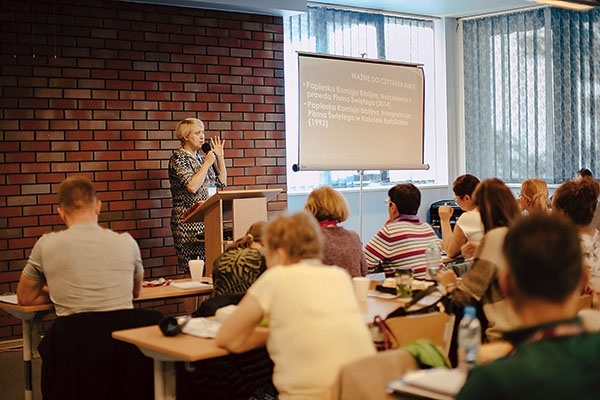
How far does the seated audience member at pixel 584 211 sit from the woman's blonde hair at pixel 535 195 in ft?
3.97

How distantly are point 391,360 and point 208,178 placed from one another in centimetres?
425

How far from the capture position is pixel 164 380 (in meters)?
3.54

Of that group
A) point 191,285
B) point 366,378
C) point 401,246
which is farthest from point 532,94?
point 366,378

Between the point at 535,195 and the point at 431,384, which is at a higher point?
the point at 535,195

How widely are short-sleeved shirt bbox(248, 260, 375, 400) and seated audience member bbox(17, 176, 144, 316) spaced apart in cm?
131

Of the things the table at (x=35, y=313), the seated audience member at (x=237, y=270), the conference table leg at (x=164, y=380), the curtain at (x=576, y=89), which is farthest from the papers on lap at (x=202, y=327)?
the curtain at (x=576, y=89)

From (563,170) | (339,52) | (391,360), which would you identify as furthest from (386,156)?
(391,360)

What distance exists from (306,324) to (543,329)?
125 centimetres

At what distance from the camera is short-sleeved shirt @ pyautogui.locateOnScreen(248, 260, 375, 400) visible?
9.39ft

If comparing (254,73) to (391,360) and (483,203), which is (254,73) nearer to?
(483,203)

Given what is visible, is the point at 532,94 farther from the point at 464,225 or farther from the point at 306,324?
the point at 306,324

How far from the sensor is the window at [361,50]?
8547mm

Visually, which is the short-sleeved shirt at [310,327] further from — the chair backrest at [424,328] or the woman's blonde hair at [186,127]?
the woman's blonde hair at [186,127]

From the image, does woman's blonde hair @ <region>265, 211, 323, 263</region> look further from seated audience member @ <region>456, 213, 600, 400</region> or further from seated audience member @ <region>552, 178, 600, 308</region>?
seated audience member @ <region>552, 178, 600, 308</region>
